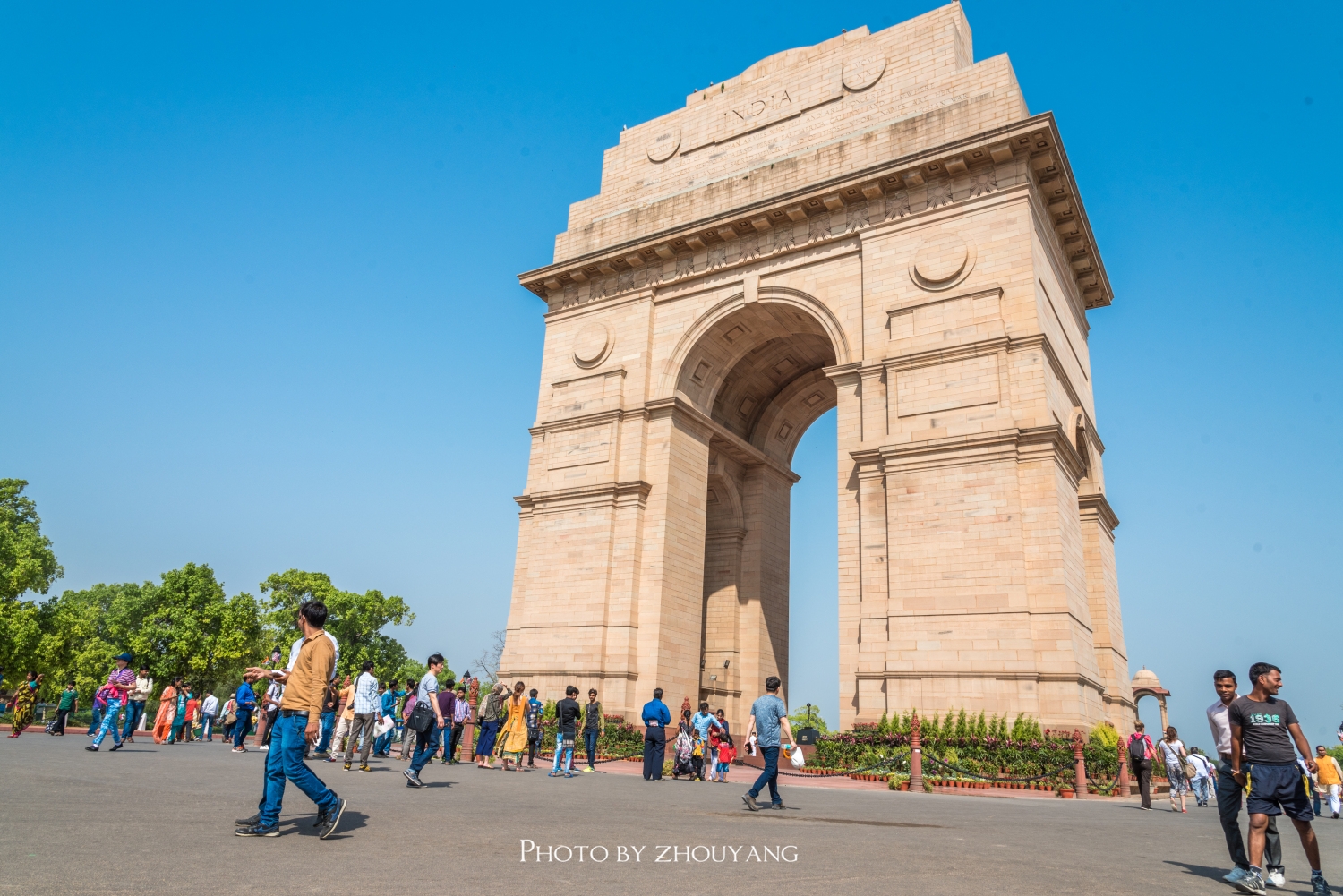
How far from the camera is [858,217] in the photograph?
2331cm

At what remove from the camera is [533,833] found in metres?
6.89

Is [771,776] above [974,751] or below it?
below

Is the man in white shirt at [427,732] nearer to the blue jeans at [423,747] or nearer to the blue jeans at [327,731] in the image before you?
the blue jeans at [423,747]

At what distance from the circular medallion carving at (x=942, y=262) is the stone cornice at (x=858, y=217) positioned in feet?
3.50

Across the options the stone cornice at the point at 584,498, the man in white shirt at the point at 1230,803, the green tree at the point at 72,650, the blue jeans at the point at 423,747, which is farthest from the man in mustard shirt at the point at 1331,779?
the green tree at the point at 72,650

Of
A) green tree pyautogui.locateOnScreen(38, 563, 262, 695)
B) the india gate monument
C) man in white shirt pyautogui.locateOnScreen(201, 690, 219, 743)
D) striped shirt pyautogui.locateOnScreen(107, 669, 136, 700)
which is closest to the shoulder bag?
striped shirt pyautogui.locateOnScreen(107, 669, 136, 700)

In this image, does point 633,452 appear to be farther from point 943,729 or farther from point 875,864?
point 875,864

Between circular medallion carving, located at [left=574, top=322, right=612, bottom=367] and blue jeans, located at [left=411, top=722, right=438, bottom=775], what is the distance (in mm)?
15330

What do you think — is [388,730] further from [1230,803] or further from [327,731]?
[1230,803]

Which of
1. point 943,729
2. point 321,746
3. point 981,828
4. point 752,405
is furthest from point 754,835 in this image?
point 752,405

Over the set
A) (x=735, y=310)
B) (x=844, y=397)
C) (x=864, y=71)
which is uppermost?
(x=864, y=71)

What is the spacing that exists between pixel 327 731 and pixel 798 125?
→ 20819 millimetres

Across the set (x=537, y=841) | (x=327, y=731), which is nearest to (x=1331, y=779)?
(x=537, y=841)

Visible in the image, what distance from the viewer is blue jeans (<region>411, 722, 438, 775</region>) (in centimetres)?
1088
